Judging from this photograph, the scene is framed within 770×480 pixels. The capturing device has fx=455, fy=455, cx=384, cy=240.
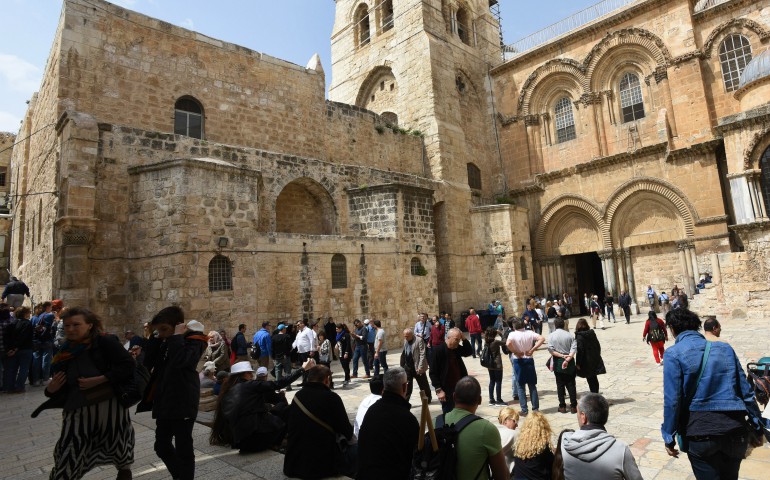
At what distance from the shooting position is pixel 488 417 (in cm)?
620

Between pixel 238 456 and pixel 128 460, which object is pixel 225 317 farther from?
pixel 128 460

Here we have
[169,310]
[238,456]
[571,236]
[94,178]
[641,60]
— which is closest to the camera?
[169,310]

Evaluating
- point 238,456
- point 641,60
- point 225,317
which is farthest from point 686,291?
point 238,456

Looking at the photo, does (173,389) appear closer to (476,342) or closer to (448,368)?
(448,368)

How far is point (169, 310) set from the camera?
3773 millimetres


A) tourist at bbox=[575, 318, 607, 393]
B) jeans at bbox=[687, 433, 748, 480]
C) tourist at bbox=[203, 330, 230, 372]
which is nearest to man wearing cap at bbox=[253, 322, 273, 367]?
tourist at bbox=[203, 330, 230, 372]

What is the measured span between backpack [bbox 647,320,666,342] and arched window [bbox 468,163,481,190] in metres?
13.7

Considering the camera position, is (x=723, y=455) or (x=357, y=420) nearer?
(x=723, y=455)

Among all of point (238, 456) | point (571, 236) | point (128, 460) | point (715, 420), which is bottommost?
point (238, 456)

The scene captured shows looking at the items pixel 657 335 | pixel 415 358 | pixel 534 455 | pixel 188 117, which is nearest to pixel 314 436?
pixel 534 455

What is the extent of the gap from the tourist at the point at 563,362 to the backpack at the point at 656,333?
3321 mm

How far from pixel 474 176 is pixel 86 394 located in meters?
20.2

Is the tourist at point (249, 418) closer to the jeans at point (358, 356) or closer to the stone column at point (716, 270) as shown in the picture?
the jeans at point (358, 356)

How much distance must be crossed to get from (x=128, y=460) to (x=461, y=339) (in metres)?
3.78
